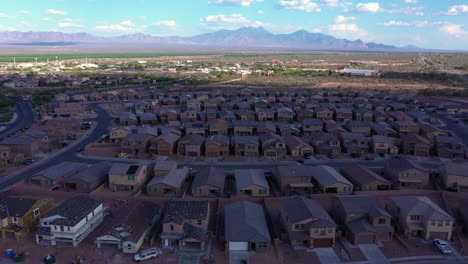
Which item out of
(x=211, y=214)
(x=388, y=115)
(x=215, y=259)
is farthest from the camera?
(x=388, y=115)

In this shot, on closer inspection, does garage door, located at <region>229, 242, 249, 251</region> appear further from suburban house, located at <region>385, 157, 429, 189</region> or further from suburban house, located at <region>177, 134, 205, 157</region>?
suburban house, located at <region>177, 134, 205, 157</region>

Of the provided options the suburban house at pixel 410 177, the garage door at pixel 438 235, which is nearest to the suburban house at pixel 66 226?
the garage door at pixel 438 235

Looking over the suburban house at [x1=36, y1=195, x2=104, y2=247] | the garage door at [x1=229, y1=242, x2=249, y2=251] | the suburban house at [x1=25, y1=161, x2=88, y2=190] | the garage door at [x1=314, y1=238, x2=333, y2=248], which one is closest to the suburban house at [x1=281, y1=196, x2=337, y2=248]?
the garage door at [x1=314, y1=238, x2=333, y2=248]

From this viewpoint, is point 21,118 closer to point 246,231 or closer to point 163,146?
point 163,146

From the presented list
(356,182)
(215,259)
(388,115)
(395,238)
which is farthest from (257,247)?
(388,115)

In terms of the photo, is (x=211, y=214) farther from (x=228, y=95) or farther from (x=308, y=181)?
(x=228, y=95)

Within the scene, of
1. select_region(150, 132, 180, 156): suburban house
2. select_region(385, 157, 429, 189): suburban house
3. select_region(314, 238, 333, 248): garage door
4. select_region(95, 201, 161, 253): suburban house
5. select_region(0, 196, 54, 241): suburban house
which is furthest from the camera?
select_region(150, 132, 180, 156): suburban house
